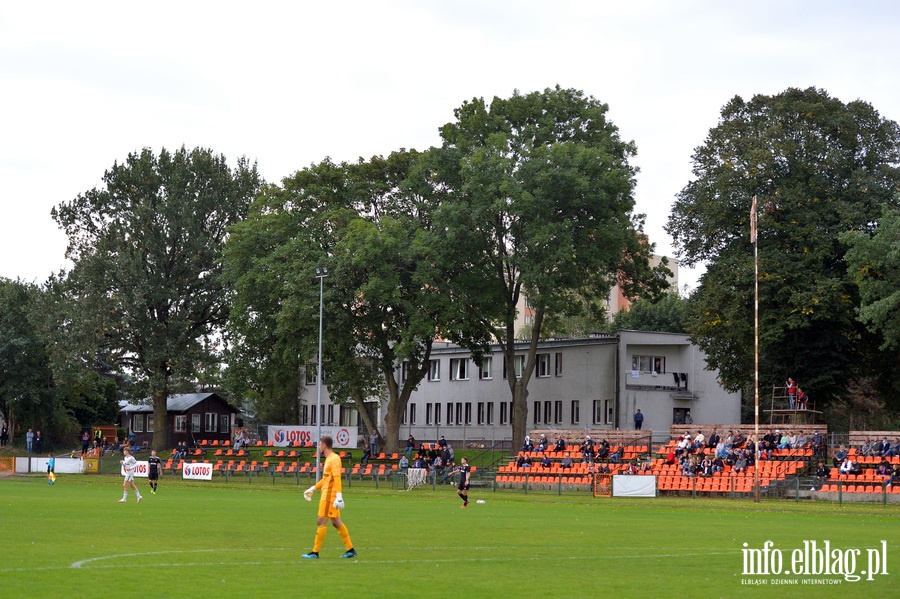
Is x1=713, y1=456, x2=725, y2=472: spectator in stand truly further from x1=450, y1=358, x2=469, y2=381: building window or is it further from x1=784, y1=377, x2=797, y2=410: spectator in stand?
x1=450, y1=358, x2=469, y2=381: building window

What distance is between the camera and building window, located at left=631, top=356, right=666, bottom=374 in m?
77.5

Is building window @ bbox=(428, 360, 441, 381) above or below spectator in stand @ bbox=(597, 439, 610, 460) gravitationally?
above

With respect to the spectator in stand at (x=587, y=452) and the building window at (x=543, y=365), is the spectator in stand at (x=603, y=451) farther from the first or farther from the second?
the building window at (x=543, y=365)

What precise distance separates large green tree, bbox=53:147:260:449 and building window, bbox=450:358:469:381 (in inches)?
751

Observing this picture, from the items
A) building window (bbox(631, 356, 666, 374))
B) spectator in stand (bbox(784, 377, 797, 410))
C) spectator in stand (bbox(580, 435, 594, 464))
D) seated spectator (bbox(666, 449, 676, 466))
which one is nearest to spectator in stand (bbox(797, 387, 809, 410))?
spectator in stand (bbox(784, 377, 797, 410))

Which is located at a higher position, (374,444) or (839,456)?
(839,456)

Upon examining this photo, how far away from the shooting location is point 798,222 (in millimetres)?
61094

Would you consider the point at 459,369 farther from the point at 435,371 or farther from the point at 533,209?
the point at 533,209

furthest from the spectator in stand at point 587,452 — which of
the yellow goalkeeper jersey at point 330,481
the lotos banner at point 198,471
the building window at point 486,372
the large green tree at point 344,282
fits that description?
the yellow goalkeeper jersey at point 330,481

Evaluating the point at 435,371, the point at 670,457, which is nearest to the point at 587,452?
the point at 670,457

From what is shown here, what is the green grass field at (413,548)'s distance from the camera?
613 inches

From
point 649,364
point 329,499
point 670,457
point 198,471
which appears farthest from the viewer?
point 649,364

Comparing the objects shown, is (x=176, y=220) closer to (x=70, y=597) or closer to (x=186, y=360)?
(x=186, y=360)

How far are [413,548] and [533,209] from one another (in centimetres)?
4242
